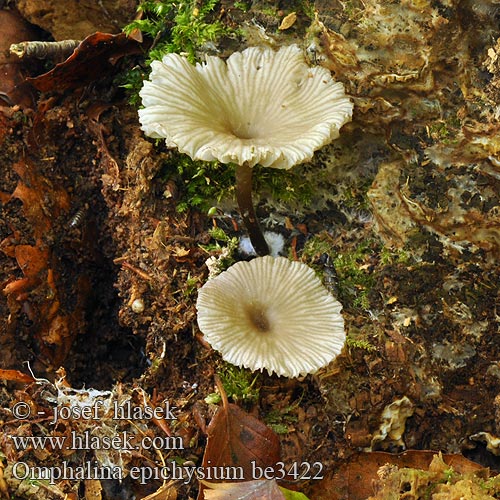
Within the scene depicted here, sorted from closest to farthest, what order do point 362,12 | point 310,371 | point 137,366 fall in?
1. point 310,371
2. point 362,12
3. point 137,366

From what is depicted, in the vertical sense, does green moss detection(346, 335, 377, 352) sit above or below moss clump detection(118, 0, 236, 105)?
below

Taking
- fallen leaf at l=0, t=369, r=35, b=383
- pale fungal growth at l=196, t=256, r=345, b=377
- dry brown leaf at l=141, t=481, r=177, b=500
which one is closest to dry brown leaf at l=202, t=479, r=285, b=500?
dry brown leaf at l=141, t=481, r=177, b=500

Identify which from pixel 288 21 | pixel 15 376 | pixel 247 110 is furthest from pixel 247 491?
pixel 288 21

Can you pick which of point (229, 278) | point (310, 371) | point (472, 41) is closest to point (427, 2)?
point (472, 41)

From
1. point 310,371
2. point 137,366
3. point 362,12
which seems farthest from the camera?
point 137,366

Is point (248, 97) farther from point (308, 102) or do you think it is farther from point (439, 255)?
point (439, 255)

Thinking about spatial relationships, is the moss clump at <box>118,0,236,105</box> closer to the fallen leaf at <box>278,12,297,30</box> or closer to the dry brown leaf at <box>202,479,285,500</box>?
the fallen leaf at <box>278,12,297,30</box>

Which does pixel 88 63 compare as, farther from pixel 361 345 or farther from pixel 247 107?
pixel 361 345
